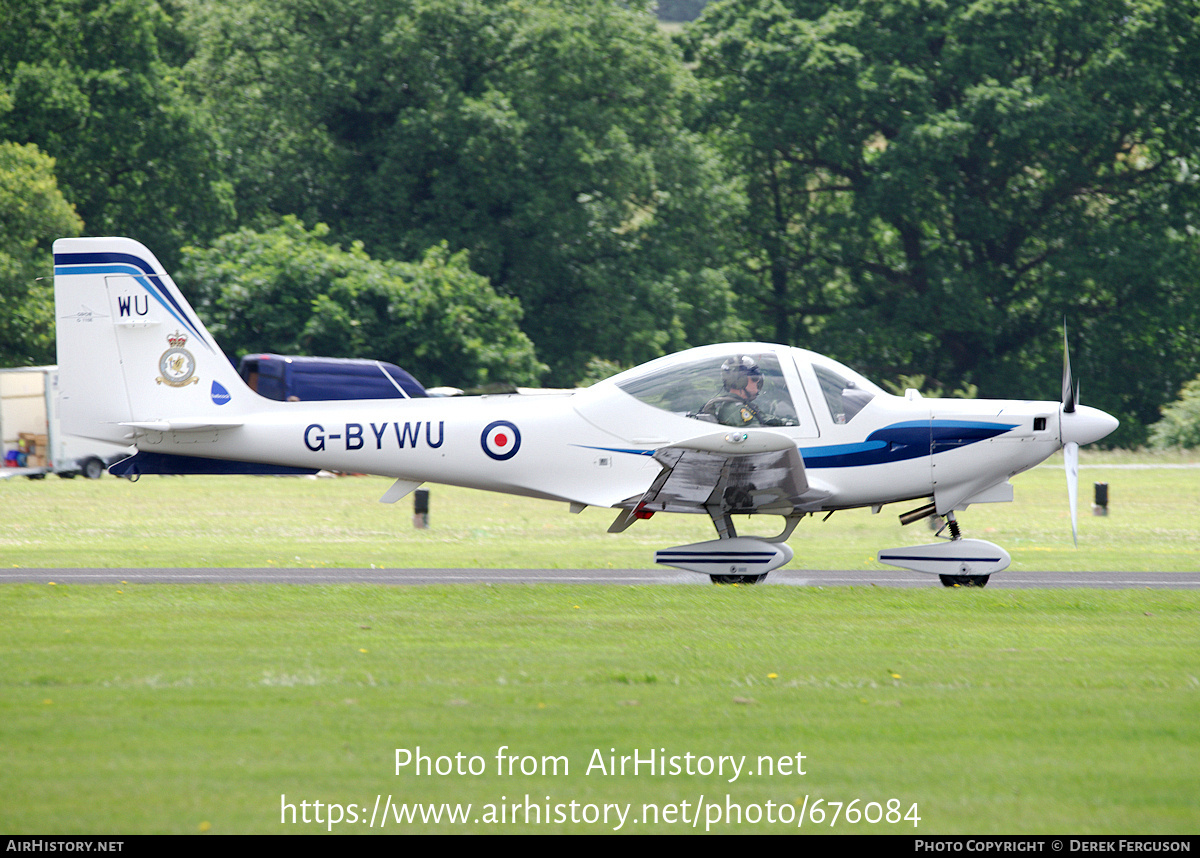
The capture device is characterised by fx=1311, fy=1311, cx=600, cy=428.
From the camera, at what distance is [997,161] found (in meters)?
47.5

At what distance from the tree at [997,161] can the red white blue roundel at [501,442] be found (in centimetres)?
3573

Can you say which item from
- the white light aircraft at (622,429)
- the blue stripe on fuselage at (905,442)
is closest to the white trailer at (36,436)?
the white light aircraft at (622,429)

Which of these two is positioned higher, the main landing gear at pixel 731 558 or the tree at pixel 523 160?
the tree at pixel 523 160

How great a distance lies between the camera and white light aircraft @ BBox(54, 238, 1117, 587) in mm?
12359

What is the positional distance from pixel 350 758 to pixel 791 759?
6.87 ft

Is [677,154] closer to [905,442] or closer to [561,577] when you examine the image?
[561,577]

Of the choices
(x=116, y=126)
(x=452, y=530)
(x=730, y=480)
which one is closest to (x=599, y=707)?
(x=730, y=480)

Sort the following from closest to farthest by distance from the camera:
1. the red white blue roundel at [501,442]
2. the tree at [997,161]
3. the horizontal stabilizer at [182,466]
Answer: the red white blue roundel at [501,442] < the horizontal stabilizer at [182,466] < the tree at [997,161]

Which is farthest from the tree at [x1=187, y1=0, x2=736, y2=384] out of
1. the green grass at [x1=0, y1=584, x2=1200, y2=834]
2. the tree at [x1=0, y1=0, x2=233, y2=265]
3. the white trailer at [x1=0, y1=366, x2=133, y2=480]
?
the green grass at [x1=0, y1=584, x2=1200, y2=834]

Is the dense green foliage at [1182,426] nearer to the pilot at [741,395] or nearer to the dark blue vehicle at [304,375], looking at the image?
the dark blue vehicle at [304,375]

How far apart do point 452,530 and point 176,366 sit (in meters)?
8.19

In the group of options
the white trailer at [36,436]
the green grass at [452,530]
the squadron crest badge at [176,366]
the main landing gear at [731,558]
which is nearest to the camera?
the main landing gear at [731,558]

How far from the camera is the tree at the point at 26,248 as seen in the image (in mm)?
37406

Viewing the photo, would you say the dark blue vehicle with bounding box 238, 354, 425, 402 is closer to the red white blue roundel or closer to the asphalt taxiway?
the asphalt taxiway
